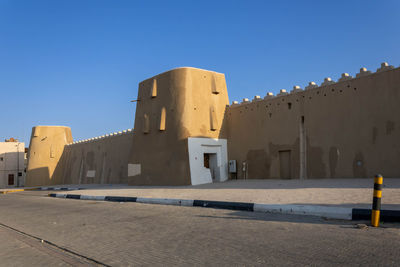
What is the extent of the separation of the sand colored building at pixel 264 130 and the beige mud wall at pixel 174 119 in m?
0.06

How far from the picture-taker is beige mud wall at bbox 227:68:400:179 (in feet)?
45.6

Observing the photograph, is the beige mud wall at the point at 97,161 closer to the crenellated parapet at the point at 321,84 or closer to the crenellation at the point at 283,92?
the crenellated parapet at the point at 321,84

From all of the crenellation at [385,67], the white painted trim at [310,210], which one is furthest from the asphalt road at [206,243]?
the crenellation at [385,67]

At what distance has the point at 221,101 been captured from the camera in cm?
2091

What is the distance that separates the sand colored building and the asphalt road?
9673 mm

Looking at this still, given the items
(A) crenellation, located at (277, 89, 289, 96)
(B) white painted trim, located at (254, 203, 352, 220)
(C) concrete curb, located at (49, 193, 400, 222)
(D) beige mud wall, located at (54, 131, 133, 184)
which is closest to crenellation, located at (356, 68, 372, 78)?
(A) crenellation, located at (277, 89, 289, 96)

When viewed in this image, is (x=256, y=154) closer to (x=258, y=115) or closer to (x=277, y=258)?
(x=258, y=115)

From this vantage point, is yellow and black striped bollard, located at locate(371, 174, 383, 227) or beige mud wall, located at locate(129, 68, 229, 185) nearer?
yellow and black striped bollard, located at locate(371, 174, 383, 227)

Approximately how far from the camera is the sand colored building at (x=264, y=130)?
14.2m

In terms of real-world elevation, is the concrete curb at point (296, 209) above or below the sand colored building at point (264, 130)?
below

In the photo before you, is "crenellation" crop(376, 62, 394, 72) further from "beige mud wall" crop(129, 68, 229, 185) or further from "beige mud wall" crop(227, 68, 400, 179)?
"beige mud wall" crop(129, 68, 229, 185)

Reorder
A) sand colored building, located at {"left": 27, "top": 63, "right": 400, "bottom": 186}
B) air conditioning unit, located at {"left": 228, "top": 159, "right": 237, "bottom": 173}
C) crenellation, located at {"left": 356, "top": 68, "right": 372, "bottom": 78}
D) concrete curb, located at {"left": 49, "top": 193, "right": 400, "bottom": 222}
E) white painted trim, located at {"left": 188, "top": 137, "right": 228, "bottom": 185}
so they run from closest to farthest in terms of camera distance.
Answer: concrete curb, located at {"left": 49, "top": 193, "right": 400, "bottom": 222}, sand colored building, located at {"left": 27, "top": 63, "right": 400, "bottom": 186}, crenellation, located at {"left": 356, "top": 68, "right": 372, "bottom": 78}, white painted trim, located at {"left": 188, "top": 137, "right": 228, "bottom": 185}, air conditioning unit, located at {"left": 228, "top": 159, "right": 237, "bottom": 173}

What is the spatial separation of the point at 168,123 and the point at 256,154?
535 cm

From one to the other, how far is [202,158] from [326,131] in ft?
22.5
